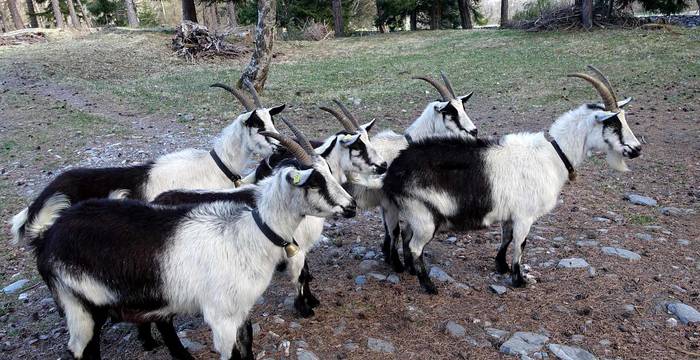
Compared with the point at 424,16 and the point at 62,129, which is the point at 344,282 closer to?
the point at 62,129

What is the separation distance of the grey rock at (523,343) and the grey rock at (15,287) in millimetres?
4356

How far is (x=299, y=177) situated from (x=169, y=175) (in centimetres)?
211

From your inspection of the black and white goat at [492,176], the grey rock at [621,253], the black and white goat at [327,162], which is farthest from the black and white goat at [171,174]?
the grey rock at [621,253]

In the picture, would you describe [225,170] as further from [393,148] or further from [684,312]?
[684,312]

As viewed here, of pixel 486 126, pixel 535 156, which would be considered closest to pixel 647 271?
pixel 535 156

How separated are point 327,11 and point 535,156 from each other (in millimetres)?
25512

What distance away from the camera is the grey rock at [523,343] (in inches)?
151

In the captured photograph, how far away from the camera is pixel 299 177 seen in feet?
11.6

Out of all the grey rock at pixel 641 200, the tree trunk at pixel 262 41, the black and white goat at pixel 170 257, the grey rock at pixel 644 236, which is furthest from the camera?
the tree trunk at pixel 262 41

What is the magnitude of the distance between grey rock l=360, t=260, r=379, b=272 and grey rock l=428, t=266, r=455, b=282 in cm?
56

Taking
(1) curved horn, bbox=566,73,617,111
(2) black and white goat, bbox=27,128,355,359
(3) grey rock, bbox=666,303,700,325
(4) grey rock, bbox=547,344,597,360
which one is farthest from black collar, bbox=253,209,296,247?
(1) curved horn, bbox=566,73,617,111

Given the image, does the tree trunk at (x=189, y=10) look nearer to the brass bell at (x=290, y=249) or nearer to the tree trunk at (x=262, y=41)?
the tree trunk at (x=262, y=41)

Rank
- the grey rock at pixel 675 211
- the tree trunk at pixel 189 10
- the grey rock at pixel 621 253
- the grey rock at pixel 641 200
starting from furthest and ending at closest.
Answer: the tree trunk at pixel 189 10, the grey rock at pixel 641 200, the grey rock at pixel 675 211, the grey rock at pixel 621 253

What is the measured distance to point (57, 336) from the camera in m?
4.26
